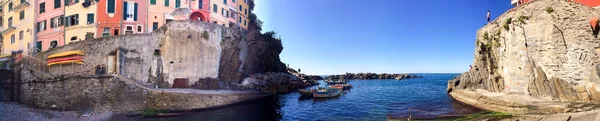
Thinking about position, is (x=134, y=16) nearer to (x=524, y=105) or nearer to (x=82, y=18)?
(x=82, y=18)

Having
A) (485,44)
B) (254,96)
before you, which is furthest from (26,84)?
(485,44)

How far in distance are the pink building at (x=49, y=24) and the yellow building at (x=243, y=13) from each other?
72.9 ft

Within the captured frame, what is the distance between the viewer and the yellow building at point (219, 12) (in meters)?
37.1

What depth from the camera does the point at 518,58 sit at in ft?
70.9

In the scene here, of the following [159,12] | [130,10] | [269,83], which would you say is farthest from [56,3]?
[269,83]

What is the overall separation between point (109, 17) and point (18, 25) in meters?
15.8

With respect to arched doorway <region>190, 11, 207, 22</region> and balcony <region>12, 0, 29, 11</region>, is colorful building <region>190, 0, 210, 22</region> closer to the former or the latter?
arched doorway <region>190, 11, 207, 22</region>

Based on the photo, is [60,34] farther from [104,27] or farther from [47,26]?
[104,27]

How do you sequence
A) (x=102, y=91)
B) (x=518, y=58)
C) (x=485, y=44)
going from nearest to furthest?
(x=518, y=58) → (x=102, y=91) → (x=485, y=44)

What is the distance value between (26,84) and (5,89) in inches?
118

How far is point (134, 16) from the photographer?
30.5 m

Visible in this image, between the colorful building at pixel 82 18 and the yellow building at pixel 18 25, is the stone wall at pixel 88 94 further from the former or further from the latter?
the yellow building at pixel 18 25

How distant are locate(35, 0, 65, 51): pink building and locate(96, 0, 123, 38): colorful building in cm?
487

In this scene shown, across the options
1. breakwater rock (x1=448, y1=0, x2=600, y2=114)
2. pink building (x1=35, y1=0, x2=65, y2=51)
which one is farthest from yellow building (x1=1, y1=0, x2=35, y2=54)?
breakwater rock (x1=448, y1=0, x2=600, y2=114)
